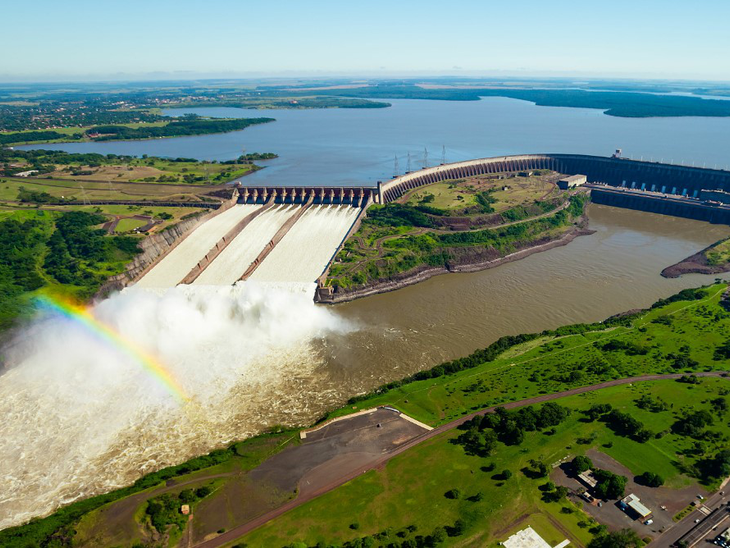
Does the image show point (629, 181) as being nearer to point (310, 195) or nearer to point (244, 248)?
point (310, 195)

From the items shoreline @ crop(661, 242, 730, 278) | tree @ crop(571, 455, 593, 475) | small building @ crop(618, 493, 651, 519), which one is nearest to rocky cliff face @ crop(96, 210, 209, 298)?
tree @ crop(571, 455, 593, 475)

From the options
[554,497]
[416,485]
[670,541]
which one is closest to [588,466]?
[554,497]

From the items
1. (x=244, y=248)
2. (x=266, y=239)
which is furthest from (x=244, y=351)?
(x=266, y=239)

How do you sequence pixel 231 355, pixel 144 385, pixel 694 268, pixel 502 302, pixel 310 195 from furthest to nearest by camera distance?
1. pixel 310 195
2. pixel 694 268
3. pixel 502 302
4. pixel 231 355
5. pixel 144 385

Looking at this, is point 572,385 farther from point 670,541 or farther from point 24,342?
point 24,342

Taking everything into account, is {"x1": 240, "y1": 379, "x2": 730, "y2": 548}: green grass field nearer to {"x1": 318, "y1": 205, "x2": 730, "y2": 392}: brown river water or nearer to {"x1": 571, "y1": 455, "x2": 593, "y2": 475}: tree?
{"x1": 571, "y1": 455, "x2": 593, "y2": 475}: tree

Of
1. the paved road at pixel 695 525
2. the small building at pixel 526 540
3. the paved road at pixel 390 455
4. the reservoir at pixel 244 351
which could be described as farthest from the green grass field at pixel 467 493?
the reservoir at pixel 244 351
